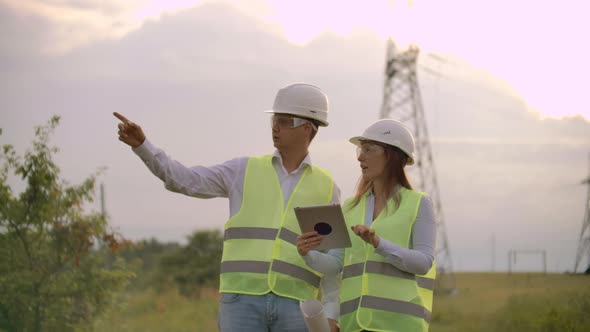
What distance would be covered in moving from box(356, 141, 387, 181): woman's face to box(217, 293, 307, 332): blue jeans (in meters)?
0.96

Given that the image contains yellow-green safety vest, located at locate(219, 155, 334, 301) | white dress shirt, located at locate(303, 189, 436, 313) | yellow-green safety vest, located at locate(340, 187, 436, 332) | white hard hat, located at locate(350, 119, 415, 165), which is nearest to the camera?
white dress shirt, located at locate(303, 189, 436, 313)

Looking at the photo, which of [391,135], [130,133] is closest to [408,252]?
[391,135]

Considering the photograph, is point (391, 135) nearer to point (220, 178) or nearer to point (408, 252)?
point (408, 252)

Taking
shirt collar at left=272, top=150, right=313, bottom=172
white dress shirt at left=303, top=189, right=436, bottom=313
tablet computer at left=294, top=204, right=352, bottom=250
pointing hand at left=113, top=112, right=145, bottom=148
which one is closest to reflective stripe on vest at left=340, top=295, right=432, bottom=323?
white dress shirt at left=303, top=189, right=436, bottom=313

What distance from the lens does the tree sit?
11961 millimetres

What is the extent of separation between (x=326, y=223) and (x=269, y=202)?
740 millimetres

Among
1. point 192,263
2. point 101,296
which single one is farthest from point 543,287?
point 192,263

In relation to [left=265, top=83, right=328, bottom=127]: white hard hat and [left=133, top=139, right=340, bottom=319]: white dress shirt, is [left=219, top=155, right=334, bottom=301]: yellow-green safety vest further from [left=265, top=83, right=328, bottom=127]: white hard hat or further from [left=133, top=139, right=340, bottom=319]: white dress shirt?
[left=265, top=83, right=328, bottom=127]: white hard hat

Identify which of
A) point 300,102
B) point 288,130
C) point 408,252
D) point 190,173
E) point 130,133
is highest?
point 300,102

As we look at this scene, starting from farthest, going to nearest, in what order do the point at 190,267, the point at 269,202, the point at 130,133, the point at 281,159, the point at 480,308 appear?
the point at 190,267 → the point at 480,308 → the point at 281,159 → the point at 269,202 → the point at 130,133

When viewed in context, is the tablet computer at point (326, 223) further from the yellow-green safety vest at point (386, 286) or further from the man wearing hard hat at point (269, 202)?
the man wearing hard hat at point (269, 202)

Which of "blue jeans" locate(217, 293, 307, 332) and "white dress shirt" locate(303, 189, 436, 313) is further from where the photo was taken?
"blue jeans" locate(217, 293, 307, 332)

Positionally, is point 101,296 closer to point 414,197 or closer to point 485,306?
point 414,197

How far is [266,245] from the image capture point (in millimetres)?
6047
